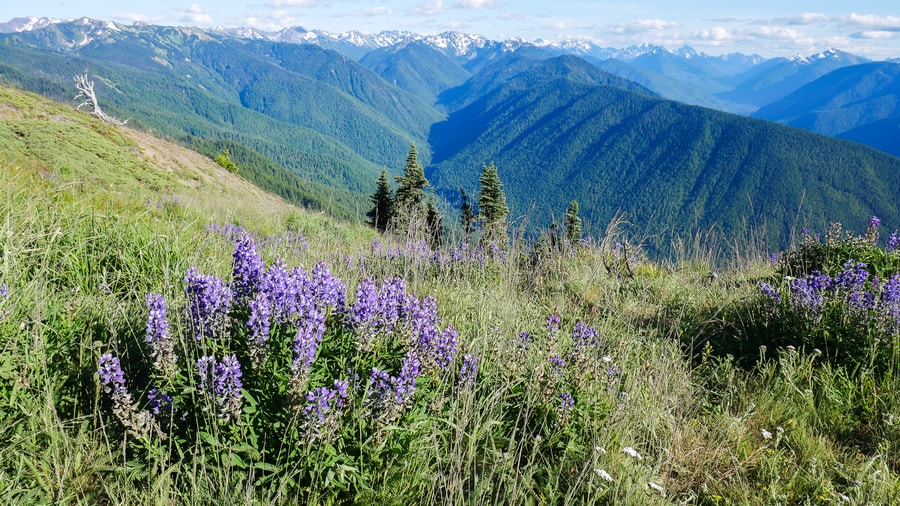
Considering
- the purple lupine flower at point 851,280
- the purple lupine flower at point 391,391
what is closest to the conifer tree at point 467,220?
the purple lupine flower at point 391,391

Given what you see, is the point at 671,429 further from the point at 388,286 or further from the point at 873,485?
the point at 388,286

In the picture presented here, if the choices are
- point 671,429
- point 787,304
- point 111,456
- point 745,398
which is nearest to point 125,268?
point 111,456

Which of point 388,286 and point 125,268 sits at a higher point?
point 388,286

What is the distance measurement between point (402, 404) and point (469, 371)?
0.56 m

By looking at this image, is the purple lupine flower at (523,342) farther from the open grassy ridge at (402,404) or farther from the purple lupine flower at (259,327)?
the purple lupine flower at (259,327)

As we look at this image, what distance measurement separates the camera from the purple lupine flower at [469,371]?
99.9 inches

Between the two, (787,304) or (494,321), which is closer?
(494,321)

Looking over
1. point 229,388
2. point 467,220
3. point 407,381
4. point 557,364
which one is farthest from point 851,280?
point 229,388

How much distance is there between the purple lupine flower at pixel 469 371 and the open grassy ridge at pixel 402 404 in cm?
2

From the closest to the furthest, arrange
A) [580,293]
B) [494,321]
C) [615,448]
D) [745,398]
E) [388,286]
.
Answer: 1. [615,448]
2. [388,286]
3. [745,398]
4. [494,321]
5. [580,293]

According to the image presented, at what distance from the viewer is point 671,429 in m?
2.92

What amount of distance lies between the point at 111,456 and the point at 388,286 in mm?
1511

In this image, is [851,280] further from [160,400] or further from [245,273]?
[160,400]

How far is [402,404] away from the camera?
231 centimetres
